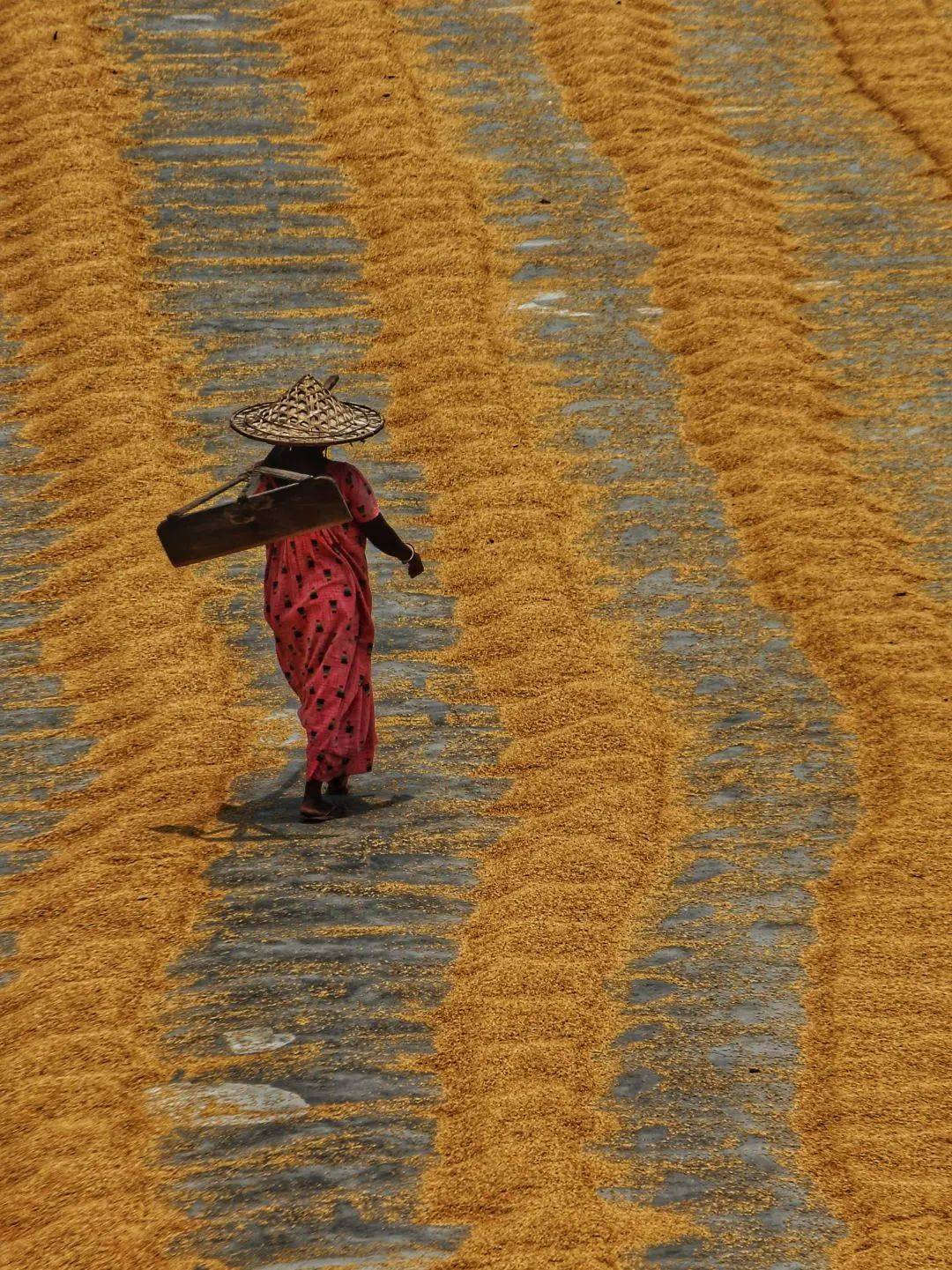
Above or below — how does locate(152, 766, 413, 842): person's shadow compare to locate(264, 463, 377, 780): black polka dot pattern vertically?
below

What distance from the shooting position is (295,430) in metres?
4.91

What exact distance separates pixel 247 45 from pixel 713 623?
567 cm

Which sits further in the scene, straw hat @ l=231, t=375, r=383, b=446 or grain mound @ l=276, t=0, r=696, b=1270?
straw hat @ l=231, t=375, r=383, b=446

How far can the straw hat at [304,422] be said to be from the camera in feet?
16.0

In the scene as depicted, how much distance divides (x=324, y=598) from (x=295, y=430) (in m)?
0.50

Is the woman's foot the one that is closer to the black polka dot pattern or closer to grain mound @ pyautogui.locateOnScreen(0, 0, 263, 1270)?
the black polka dot pattern

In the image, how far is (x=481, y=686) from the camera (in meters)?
5.77

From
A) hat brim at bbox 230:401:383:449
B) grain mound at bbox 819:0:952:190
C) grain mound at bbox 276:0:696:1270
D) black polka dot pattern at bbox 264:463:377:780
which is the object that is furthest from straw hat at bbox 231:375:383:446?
grain mound at bbox 819:0:952:190

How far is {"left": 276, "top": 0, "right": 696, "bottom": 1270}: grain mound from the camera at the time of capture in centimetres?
361

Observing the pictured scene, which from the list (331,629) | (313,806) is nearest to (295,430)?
(331,629)

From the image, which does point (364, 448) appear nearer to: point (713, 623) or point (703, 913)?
point (713, 623)

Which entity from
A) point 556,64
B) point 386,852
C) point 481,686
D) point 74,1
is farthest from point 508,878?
point 74,1

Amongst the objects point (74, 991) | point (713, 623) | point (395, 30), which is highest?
point (395, 30)

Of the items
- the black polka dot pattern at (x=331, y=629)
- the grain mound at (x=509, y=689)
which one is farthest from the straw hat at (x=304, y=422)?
the grain mound at (x=509, y=689)
